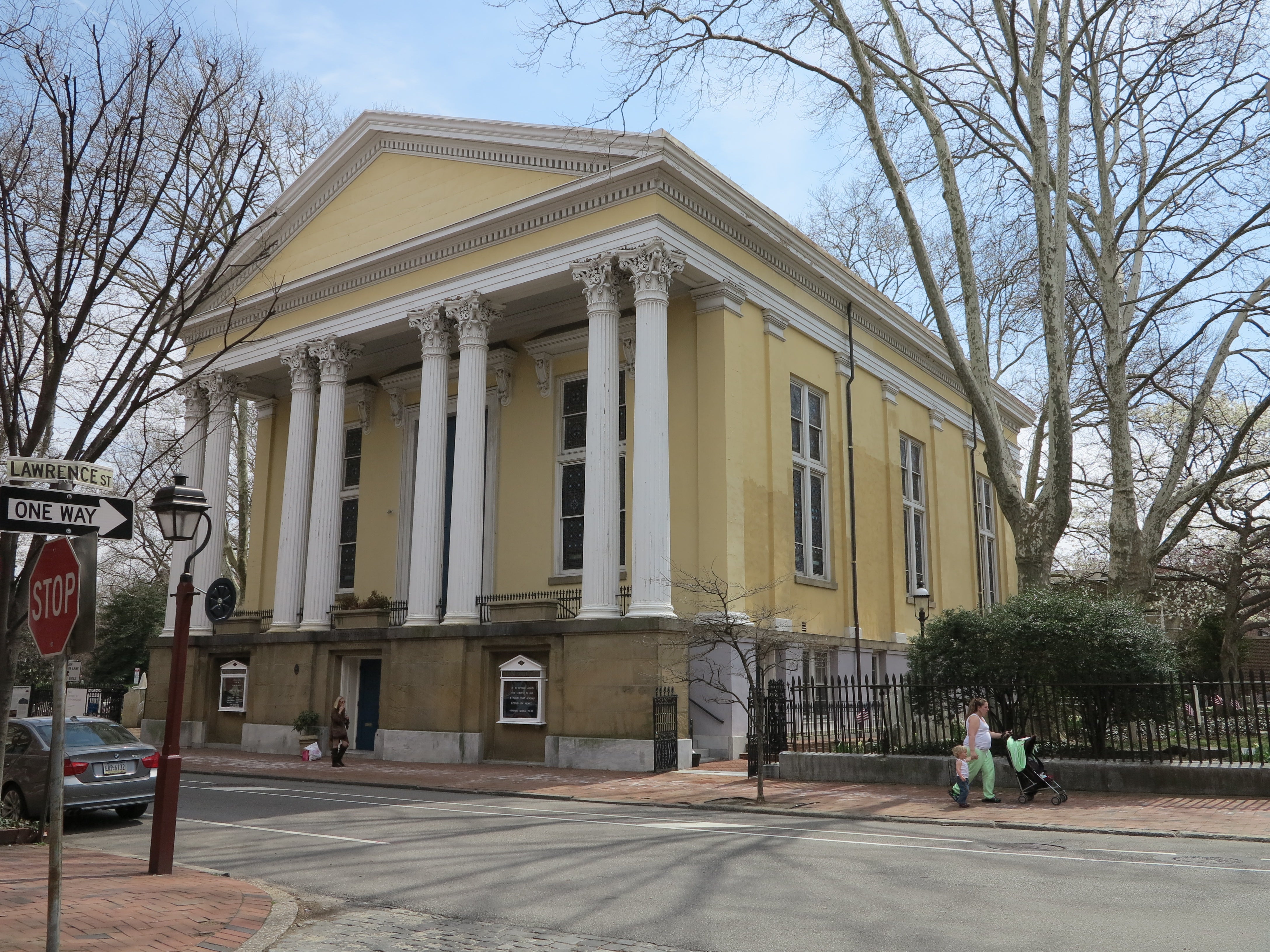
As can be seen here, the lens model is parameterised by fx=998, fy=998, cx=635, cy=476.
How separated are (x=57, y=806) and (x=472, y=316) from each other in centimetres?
2097

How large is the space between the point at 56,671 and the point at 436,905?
384cm

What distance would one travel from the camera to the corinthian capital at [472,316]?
85.9 feet

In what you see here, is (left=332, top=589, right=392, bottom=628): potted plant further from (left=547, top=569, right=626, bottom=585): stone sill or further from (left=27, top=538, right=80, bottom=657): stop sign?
(left=27, top=538, right=80, bottom=657): stop sign

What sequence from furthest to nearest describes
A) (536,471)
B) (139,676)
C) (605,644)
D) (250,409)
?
(250,409) < (139,676) < (536,471) < (605,644)

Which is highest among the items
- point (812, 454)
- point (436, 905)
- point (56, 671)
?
point (812, 454)

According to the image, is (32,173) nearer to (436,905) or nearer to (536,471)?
(436,905)

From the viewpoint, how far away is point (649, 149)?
75.2ft

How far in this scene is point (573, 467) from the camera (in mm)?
28047

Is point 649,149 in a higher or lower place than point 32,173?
higher

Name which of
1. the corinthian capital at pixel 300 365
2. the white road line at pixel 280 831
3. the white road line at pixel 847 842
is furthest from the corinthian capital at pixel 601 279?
the white road line at pixel 280 831

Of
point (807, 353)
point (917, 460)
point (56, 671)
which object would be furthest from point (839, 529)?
point (56, 671)

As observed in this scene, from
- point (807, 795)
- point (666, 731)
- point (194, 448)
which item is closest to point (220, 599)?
point (194, 448)

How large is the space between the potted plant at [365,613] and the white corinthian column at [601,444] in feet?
21.0

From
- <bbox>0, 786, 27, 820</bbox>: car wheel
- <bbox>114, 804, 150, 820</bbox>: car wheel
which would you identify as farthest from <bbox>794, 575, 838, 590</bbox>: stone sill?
<bbox>0, 786, 27, 820</bbox>: car wheel
